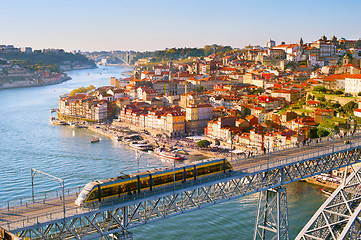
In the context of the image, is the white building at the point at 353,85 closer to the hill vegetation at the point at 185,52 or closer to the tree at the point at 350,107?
the tree at the point at 350,107

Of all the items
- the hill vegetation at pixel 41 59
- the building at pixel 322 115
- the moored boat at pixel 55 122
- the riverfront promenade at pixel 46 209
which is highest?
the hill vegetation at pixel 41 59

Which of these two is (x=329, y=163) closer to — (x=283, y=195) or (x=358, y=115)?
(x=283, y=195)

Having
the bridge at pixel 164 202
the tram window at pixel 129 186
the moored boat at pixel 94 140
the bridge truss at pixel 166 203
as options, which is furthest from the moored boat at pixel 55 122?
the tram window at pixel 129 186

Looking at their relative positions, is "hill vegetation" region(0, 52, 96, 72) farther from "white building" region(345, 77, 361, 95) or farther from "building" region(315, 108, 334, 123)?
"building" region(315, 108, 334, 123)

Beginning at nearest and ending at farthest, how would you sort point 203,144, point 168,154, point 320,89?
point 168,154
point 203,144
point 320,89

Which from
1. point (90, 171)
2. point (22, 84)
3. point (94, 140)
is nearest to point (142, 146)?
point (94, 140)

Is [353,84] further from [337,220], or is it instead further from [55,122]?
[55,122]

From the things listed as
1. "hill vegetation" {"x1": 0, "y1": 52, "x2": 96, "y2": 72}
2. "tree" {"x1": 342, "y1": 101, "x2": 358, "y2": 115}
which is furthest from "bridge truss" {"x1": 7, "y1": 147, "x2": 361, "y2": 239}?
"hill vegetation" {"x1": 0, "y1": 52, "x2": 96, "y2": 72}
